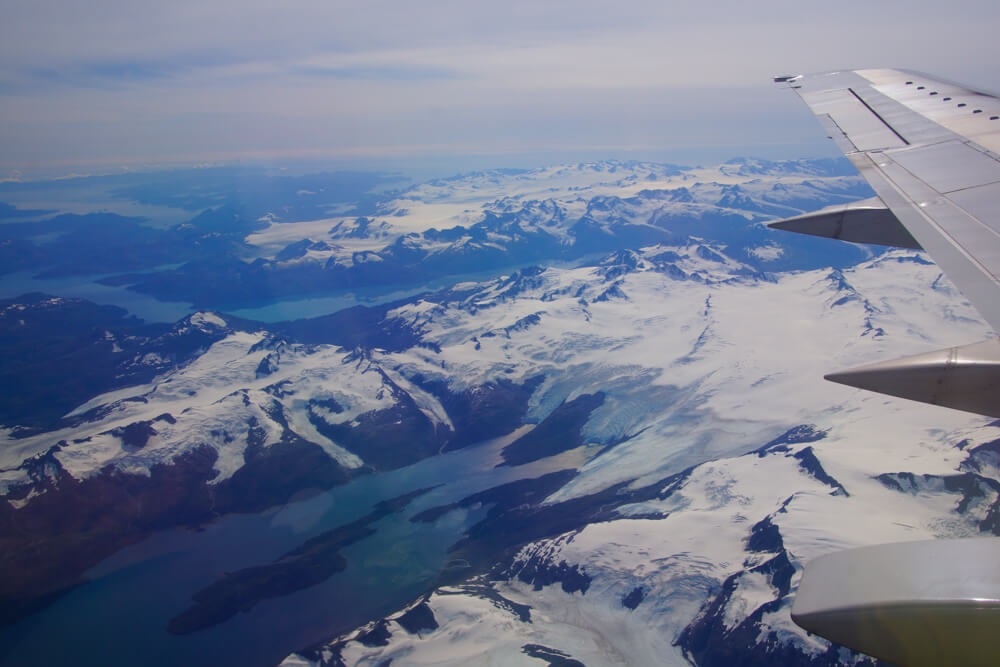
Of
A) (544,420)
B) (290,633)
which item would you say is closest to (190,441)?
(290,633)

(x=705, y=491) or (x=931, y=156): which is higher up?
(x=931, y=156)

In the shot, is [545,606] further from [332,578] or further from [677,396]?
[677,396]

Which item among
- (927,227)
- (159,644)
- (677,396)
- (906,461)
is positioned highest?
(927,227)

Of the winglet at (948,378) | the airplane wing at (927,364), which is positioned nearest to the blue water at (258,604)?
the airplane wing at (927,364)

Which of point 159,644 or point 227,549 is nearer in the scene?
point 159,644

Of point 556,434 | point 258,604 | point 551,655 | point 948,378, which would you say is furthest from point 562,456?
point 948,378

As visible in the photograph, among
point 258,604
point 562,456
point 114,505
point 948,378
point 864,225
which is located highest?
point 864,225

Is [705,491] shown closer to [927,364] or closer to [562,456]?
[562,456]
